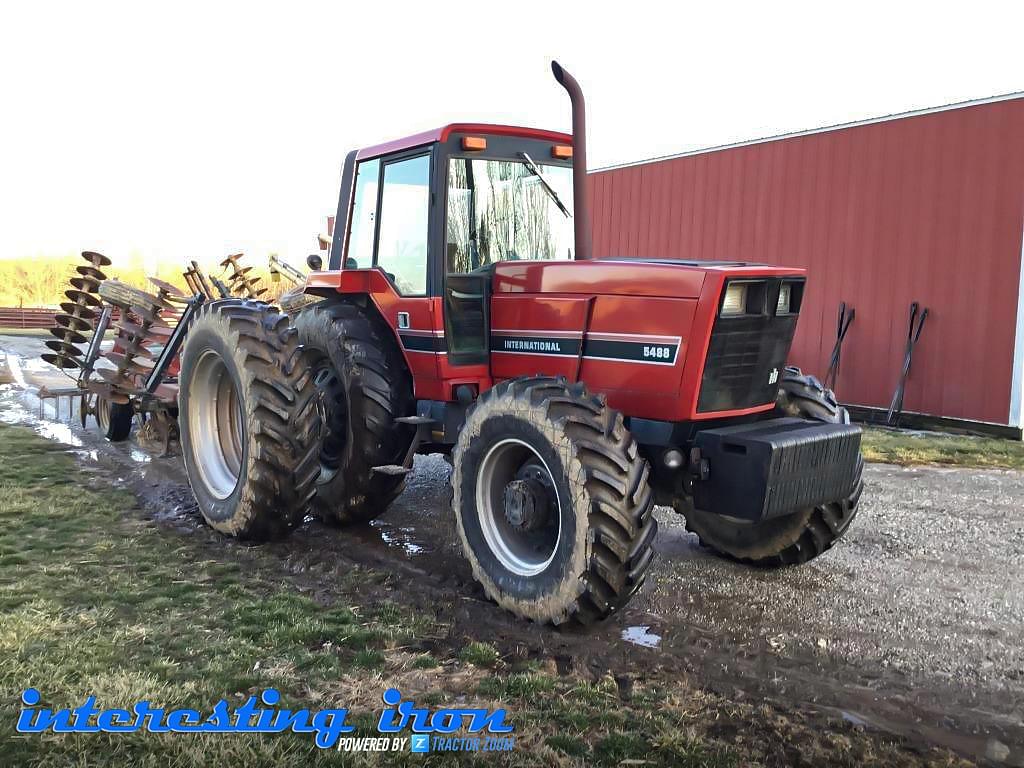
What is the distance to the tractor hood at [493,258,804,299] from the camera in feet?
13.4

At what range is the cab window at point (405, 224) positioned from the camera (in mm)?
5074

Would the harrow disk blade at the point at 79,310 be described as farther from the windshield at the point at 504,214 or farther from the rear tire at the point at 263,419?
the windshield at the point at 504,214

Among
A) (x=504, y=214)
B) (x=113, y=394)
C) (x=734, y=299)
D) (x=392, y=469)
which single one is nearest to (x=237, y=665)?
(x=392, y=469)

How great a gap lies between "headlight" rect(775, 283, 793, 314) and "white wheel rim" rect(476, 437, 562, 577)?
1.51m

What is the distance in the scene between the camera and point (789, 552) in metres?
4.81

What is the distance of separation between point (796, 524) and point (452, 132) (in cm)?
296

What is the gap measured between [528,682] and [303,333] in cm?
319

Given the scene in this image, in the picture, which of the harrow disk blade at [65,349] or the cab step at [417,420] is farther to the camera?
the harrow disk blade at [65,349]

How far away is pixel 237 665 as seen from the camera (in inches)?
135

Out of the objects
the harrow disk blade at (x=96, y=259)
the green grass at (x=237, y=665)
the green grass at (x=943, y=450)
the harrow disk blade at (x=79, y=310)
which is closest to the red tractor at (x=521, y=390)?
the green grass at (x=237, y=665)

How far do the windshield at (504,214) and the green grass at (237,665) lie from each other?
1979mm

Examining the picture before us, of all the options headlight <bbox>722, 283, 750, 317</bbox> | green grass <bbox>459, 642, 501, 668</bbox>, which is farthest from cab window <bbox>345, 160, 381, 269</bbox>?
green grass <bbox>459, 642, 501, 668</bbox>

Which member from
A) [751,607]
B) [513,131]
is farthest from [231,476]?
[751,607]

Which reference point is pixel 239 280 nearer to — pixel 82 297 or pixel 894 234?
pixel 82 297
